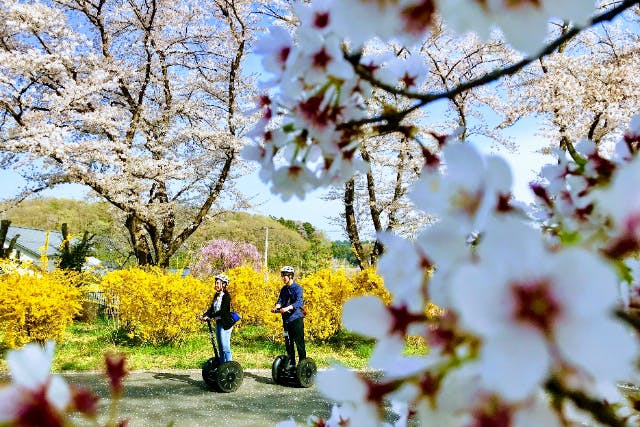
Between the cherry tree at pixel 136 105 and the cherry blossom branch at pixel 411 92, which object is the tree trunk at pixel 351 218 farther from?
the cherry blossom branch at pixel 411 92

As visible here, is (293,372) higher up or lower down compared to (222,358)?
lower down

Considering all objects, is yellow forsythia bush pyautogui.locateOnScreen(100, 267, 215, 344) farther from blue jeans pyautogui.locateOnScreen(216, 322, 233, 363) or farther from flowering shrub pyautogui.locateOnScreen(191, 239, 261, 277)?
flowering shrub pyautogui.locateOnScreen(191, 239, 261, 277)

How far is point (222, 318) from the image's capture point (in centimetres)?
574

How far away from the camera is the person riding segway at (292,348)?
5852 millimetres

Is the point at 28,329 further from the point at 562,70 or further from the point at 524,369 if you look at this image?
the point at 562,70

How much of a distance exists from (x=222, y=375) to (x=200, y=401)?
0.35 metres

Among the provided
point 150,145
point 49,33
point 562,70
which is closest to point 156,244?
point 150,145

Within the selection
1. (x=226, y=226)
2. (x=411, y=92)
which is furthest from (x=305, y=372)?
(x=226, y=226)

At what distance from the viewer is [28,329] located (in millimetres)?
6383

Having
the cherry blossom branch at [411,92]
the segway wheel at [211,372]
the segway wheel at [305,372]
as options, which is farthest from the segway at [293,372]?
the cherry blossom branch at [411,92]

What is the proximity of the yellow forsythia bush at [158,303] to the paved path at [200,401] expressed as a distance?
1546 mm

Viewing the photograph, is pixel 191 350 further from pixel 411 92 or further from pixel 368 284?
pixel 411 92

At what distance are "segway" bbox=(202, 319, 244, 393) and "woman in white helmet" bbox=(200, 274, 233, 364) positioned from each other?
0.10 m

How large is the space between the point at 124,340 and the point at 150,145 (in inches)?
182
